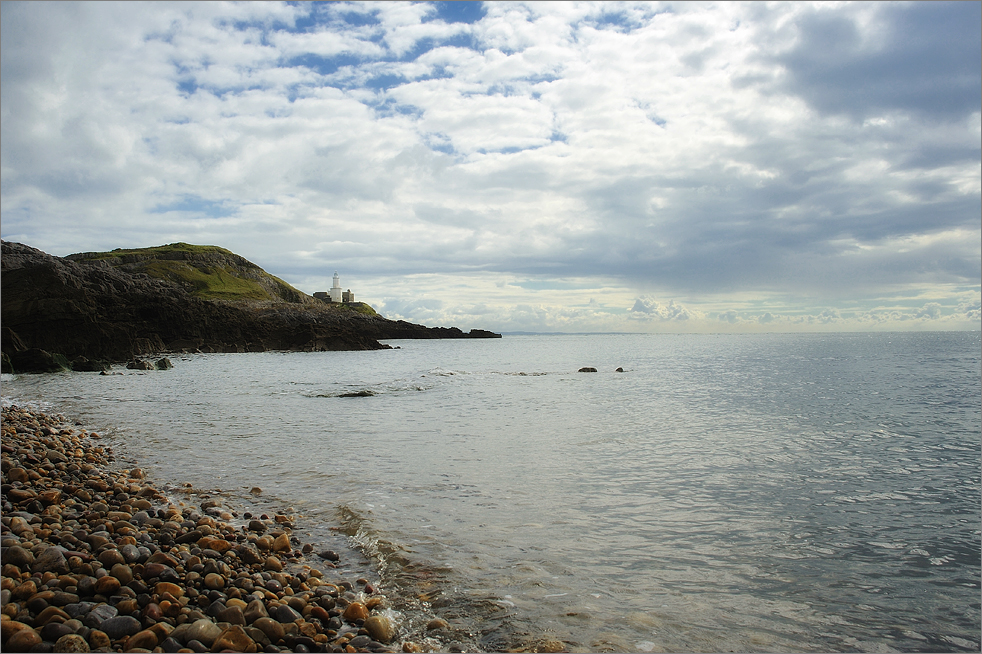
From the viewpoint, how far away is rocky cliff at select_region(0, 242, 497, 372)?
43.8 metres

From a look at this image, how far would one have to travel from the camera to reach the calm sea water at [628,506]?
5805 millimetres

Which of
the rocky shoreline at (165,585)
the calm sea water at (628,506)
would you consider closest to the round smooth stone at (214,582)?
the rocky shoreline at (165,585)

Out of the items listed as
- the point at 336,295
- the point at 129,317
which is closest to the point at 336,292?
the point at 336,295

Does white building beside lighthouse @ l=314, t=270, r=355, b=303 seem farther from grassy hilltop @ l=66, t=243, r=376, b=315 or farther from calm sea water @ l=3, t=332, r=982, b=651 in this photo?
calm sea water @ l=3, t=332, r=982, b=651

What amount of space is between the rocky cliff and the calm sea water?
741 inches

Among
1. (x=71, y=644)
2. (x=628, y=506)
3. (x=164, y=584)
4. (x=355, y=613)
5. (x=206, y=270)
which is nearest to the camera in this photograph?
(x=71, y=644)

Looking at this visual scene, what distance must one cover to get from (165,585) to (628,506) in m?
7.21

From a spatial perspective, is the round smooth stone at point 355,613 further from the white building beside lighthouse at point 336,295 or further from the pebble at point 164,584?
the white building beside lighthouse at point 336,295

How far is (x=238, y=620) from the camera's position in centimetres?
489

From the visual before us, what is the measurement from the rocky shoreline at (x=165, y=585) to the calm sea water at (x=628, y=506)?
0.72m

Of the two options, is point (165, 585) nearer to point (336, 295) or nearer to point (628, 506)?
point (628, 506)

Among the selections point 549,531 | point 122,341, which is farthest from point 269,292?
point 549,531

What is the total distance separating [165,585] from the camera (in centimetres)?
528

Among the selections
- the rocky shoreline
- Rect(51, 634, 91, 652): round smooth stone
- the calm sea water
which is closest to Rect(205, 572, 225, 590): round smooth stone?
the rocky shoreline
